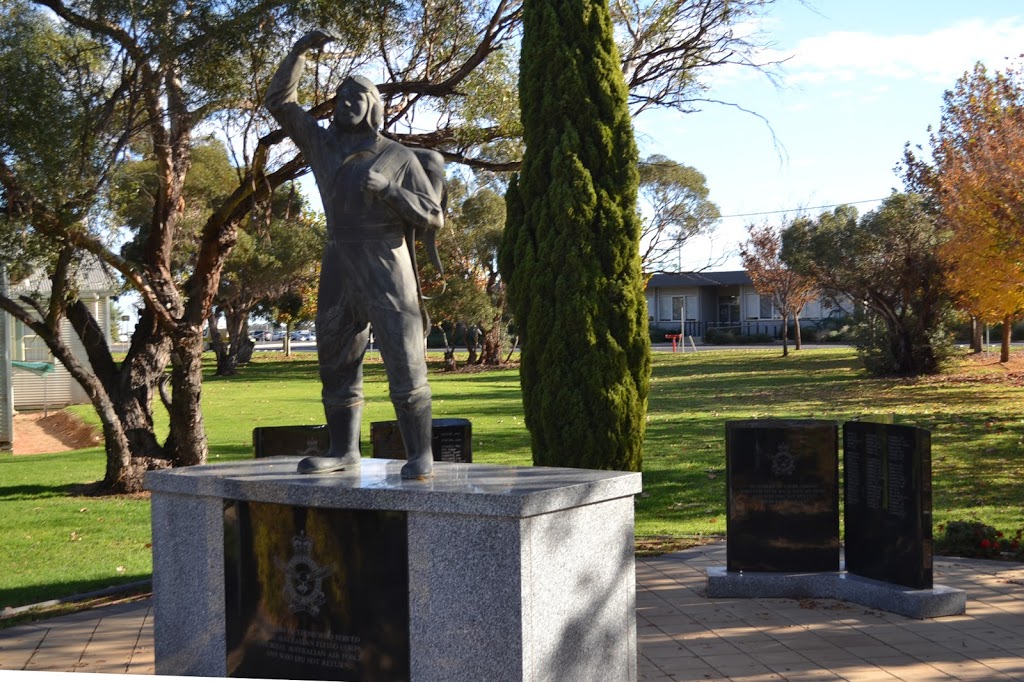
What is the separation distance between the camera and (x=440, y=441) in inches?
413

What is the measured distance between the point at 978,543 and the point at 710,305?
6044 cm

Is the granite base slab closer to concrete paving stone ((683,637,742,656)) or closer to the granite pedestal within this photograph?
concrete paving stone ((683,637,742,656))

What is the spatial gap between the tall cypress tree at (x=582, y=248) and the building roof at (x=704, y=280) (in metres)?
53.8

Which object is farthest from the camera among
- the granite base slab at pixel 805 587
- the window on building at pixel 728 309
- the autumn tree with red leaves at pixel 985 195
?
the window on building at pixel 728 309

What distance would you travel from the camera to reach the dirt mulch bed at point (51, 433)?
2181 centimetres

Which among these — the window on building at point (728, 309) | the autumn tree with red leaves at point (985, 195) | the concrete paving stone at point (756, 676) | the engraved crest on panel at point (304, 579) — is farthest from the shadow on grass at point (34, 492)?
the window on building at point (728, 309)

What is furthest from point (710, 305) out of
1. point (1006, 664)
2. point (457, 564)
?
point (457, 564)

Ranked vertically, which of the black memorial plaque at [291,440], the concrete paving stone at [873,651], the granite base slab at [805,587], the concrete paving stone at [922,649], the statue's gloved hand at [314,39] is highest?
the statue's gloved hand at [314,39]

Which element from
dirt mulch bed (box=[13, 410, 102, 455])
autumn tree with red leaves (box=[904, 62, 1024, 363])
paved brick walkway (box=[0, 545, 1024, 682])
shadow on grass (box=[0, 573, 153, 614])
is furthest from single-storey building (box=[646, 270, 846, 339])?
paved brick walkway (box=[0, 545, 1024, 682])

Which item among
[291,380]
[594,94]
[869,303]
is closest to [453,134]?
[594,94]

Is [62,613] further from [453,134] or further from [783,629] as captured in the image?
[453,134]

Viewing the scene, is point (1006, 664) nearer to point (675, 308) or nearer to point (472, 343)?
point (472, 343)

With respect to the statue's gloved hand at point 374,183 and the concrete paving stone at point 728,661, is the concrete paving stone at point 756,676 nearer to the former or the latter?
the concrete paving stone at point 728,661

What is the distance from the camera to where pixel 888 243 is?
30.8 m
